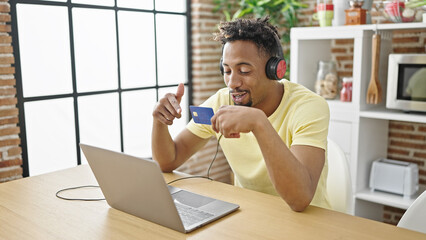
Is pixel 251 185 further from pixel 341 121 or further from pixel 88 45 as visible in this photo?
pixel 88 45

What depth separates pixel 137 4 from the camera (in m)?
3.12

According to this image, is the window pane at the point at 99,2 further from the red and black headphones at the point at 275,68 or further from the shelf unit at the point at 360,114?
the red and black headphones at the point at 275,68

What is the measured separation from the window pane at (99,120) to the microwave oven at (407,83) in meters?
1.87

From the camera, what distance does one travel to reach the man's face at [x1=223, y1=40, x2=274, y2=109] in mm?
1603

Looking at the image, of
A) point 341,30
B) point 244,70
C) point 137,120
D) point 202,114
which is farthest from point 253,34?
point 137,120

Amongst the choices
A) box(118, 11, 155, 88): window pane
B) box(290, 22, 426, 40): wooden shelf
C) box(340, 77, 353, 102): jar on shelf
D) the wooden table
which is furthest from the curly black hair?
box(118, 11, 155, 88): window pane

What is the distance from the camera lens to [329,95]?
9.64 feet

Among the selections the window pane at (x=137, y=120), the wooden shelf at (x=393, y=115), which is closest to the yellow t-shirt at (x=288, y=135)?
the wooden shelf at (x=393, y=115)

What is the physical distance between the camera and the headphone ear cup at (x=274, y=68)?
161 cm

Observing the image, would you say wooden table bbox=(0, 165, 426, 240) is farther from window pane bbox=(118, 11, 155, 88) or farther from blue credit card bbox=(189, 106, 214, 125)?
window pane bbox=(118, 11, 155, 88)

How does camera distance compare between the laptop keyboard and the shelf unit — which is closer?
the laptop keyboard

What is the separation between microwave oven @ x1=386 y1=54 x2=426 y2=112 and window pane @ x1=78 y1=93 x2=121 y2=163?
1872 mm

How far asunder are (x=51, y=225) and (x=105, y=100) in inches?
72.2

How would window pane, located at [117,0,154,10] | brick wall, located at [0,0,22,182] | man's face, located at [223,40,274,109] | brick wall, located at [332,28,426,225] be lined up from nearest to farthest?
man's face, located at [223,40,274,109] → brick wall, located at [0,0,22,182] → brick wall, located at [332,28,426,225] → window pane, located at [117,0,154,10]
